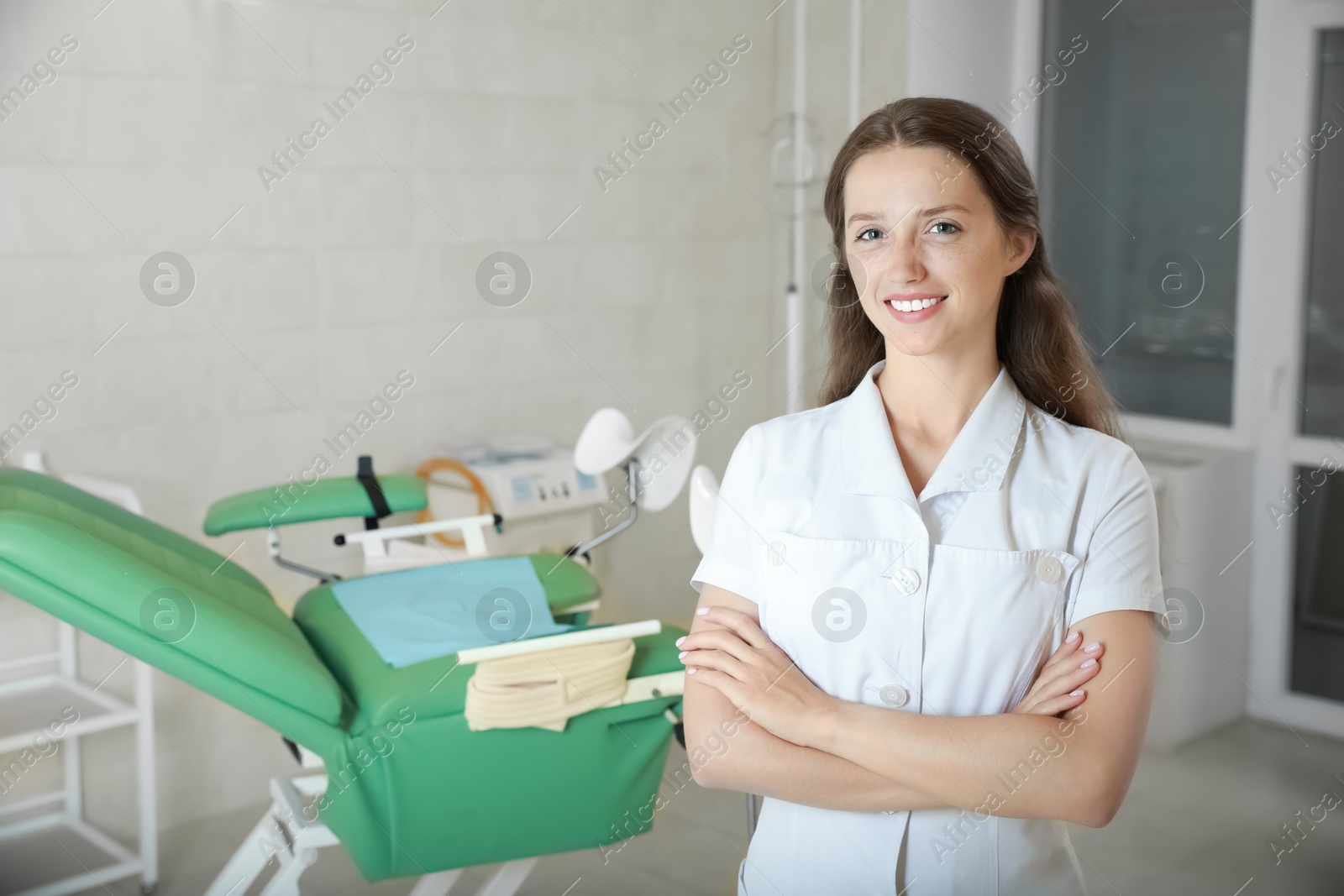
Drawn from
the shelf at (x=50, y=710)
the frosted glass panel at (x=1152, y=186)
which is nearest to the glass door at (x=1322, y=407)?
the frosted glass panel at (x=1152, y=186)

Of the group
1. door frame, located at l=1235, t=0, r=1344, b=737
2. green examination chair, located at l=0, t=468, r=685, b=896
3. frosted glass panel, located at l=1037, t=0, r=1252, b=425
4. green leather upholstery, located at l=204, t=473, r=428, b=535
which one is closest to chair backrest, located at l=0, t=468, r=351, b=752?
green examination chair, located at l=0, t=468, r=685, b=896

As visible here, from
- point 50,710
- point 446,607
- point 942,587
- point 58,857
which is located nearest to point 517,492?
point 446,607

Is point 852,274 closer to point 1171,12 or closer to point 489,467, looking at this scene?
point 489,467

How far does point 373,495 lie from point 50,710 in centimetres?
87

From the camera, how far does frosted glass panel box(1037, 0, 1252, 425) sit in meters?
3.56

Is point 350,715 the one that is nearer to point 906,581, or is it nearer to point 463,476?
point 906,581

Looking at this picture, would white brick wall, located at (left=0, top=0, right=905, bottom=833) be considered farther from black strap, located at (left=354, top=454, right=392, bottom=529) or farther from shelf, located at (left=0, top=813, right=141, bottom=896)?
black strap, located at (left=354, top=454, right=392, bottom=529)

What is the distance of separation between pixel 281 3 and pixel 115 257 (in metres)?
0.77

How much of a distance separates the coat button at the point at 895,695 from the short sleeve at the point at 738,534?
185 mm

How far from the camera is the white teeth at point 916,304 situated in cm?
133

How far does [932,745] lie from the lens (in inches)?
49.3

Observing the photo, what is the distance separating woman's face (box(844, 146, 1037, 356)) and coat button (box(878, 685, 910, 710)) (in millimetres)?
376

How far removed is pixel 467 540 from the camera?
2.64m

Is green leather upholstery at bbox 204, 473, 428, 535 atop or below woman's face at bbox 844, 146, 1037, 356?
below
